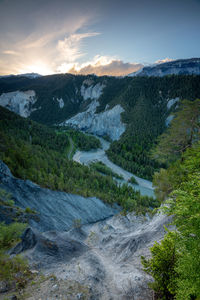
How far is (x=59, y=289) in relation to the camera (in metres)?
9.33

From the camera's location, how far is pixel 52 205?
89.2 ft

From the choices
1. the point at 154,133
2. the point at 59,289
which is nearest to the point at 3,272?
the point at 59,289

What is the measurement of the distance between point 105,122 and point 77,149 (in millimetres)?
61523

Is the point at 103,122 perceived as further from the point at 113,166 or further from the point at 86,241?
the point at 86,241

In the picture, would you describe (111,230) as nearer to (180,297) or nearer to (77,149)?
(180,297)

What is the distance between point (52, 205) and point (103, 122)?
13785cm

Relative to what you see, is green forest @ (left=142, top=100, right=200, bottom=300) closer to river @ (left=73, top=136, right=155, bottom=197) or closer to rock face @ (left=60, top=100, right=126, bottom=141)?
river @ (left=73, top=136, right=155, bottom=197)

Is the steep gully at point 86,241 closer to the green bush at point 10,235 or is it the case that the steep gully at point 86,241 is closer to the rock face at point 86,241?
the rock face at point 86,241

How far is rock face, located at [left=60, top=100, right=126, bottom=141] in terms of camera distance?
464ft

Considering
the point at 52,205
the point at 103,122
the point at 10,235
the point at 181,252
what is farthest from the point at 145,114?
the point at 181,252

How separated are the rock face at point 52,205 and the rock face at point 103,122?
106678 mm

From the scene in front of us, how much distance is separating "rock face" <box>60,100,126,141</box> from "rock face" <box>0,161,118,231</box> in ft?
350

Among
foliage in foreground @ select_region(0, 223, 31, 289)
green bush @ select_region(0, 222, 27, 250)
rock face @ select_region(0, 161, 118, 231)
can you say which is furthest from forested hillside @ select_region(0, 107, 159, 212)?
foliage in foreground @ select_region(0, 223, 31, 289)

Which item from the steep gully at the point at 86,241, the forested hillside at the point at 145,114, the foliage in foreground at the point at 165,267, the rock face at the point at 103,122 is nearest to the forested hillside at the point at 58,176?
the steep gully at the point at 86,241
